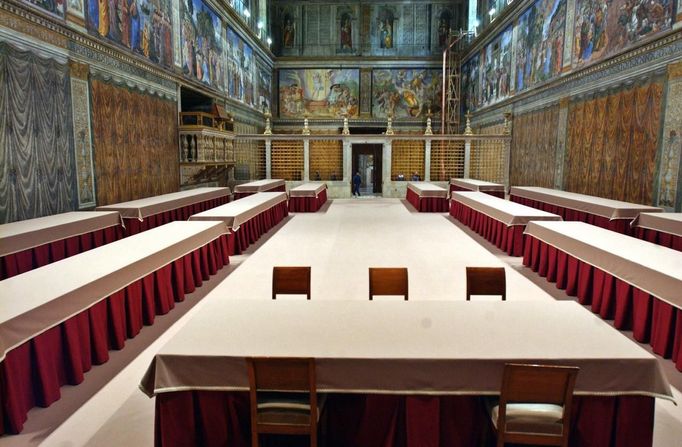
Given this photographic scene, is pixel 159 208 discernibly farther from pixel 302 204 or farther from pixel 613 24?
pixel 613 24

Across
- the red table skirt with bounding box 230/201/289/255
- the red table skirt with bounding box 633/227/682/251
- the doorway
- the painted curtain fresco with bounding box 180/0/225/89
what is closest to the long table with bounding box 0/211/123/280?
the red table skirt with bounding box 230/201/289/255

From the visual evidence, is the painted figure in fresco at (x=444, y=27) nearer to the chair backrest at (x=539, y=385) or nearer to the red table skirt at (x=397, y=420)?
the red table skirt at (x=397, y=420)

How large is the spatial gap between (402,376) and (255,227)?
8.35 metres

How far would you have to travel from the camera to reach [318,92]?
27641mm

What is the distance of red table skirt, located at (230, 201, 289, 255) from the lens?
9.30 m

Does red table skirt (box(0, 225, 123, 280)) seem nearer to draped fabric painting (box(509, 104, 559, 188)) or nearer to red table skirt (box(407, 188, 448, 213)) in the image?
red table skirt (box(407, 188, 448, 213))

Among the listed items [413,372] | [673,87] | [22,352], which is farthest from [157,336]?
[673,87]

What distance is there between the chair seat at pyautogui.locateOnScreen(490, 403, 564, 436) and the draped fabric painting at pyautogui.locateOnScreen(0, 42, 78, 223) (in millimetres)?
8165

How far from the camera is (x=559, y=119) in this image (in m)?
14.4

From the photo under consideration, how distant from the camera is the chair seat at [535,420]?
2.57 meters

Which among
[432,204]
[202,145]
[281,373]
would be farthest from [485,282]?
[202,145]

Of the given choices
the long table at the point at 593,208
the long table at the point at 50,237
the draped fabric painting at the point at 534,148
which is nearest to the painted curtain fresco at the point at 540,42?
the draped fabric painting at the point at 534,148

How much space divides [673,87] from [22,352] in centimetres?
1152

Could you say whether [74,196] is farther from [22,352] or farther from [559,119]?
[559,119]
